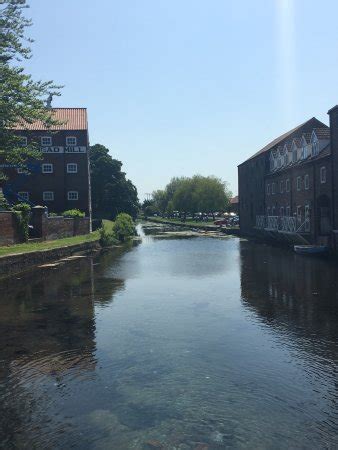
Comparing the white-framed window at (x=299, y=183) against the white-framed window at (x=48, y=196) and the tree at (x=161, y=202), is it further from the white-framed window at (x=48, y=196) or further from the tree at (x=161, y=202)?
the tree at (x=161, y=202)

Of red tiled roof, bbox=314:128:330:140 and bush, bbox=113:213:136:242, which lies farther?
bush, bbox=113:213:136:242

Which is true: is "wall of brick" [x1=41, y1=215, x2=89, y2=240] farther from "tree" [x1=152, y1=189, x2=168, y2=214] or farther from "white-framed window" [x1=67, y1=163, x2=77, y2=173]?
"tree" [x1=152, y1=189, x2=168, y2=214]

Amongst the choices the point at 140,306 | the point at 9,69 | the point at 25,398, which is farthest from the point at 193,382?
the point at 9,69

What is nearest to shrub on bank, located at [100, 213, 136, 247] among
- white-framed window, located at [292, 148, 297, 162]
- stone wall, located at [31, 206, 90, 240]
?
stone wall, located at [31, 206, 90, 240]

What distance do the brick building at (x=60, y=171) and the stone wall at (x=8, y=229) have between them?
19657 millimetres

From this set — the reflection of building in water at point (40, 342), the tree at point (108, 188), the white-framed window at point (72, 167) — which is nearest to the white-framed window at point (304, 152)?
the white-framed window at point (72, 167)

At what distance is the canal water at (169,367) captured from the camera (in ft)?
23.3

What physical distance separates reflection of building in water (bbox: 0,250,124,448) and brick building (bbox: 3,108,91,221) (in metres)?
28.9

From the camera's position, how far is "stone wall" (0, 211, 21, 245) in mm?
28406

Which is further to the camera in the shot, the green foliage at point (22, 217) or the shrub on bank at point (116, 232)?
the shrub on bank at point (116, 232)

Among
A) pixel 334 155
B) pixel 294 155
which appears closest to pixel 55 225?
pixel 334 155

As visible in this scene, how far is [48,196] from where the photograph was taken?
1970 inches

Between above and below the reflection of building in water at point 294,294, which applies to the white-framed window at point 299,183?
above

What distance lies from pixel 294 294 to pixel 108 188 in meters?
62.2
